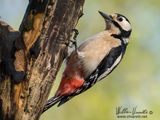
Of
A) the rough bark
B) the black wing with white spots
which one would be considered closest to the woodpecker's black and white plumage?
the black wing with white spots

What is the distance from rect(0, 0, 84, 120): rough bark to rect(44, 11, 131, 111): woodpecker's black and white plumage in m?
1.31

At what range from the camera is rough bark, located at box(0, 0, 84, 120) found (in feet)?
13.1

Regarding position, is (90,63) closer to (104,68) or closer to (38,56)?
(104,68)

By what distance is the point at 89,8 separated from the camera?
26.5ft

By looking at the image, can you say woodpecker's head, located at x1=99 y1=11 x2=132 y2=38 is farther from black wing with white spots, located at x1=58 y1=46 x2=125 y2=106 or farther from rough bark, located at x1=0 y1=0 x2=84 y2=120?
rough bark, located at x1=0 y1=0 x2=84 y2=120

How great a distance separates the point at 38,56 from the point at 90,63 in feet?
5.76

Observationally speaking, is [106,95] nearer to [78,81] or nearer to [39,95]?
[78,81]

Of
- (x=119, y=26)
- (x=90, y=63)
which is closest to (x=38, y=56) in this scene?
(x=90, y=63)

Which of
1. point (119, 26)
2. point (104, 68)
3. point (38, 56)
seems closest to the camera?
point (38, 56)

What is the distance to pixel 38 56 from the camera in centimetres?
411

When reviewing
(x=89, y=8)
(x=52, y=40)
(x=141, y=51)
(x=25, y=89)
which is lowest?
(x=141, y=51)

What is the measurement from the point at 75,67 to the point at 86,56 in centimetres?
17

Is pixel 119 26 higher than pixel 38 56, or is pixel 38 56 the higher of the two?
pixel 38 56

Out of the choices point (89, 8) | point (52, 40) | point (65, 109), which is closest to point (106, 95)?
point (65, 109)
